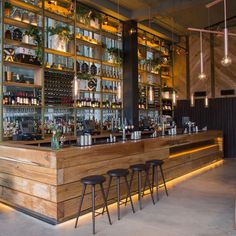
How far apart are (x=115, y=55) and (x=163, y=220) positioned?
15.8 ft

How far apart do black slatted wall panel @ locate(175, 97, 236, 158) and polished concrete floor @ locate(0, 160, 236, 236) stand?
175 inches

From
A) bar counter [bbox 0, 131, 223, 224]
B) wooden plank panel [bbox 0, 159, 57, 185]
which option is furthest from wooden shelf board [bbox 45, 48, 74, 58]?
wooden plank panel [bbox 0, 159, 57, 185]

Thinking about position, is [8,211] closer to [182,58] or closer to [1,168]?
[1,168]

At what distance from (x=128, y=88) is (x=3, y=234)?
5132 millimetres

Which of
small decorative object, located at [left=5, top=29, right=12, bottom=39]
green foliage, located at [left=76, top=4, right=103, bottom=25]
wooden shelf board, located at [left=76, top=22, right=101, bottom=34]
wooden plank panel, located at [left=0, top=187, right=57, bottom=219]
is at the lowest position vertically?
wooden plank panel, located at [left=0, top=187, right=57, bottom=219]

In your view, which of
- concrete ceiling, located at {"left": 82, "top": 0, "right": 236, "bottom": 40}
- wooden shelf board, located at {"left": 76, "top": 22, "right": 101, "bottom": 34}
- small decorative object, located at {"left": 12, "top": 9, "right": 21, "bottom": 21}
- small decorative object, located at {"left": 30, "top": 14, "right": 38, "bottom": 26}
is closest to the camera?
small decorative object, located at {"left": 12, "top": 9, "right": 21, "bottom": 21}

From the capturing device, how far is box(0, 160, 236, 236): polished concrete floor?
3.41 meters

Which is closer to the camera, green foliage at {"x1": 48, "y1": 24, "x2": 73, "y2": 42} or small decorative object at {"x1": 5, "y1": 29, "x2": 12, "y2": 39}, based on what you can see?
small decorative object at {"x1": 5, "y1": 29, "x2": 12, "y2": 39}

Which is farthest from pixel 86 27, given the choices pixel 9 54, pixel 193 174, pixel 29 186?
pixel 193 174

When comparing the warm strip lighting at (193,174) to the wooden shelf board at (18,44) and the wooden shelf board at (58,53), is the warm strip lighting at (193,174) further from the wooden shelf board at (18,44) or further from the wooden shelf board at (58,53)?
the wooden shelf board at (18,44)

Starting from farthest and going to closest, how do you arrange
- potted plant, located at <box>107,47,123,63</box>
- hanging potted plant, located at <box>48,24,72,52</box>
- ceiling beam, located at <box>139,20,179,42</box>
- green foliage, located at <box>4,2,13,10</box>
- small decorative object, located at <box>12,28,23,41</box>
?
ceiling beam, located at <box>139,20,179,42</box>, potted plant, located at <box>107,47,123,63</box>, hanging potted plant, located at <box>48,24,72,52</box>, small decorative object, located at <box>12,28,23,41</box>, green foliage, located at <box>4,2,13,10</box>

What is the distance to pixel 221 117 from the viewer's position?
30.7 ft

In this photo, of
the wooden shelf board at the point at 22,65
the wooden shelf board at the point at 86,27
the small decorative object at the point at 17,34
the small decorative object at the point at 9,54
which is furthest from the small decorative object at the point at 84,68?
the small decorative object at the point at 9,54

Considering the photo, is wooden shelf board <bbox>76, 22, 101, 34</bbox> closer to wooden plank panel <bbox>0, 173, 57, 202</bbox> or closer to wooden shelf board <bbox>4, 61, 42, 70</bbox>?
wooden shelf board <bbox>4, 61, 42, 70</bbox>
